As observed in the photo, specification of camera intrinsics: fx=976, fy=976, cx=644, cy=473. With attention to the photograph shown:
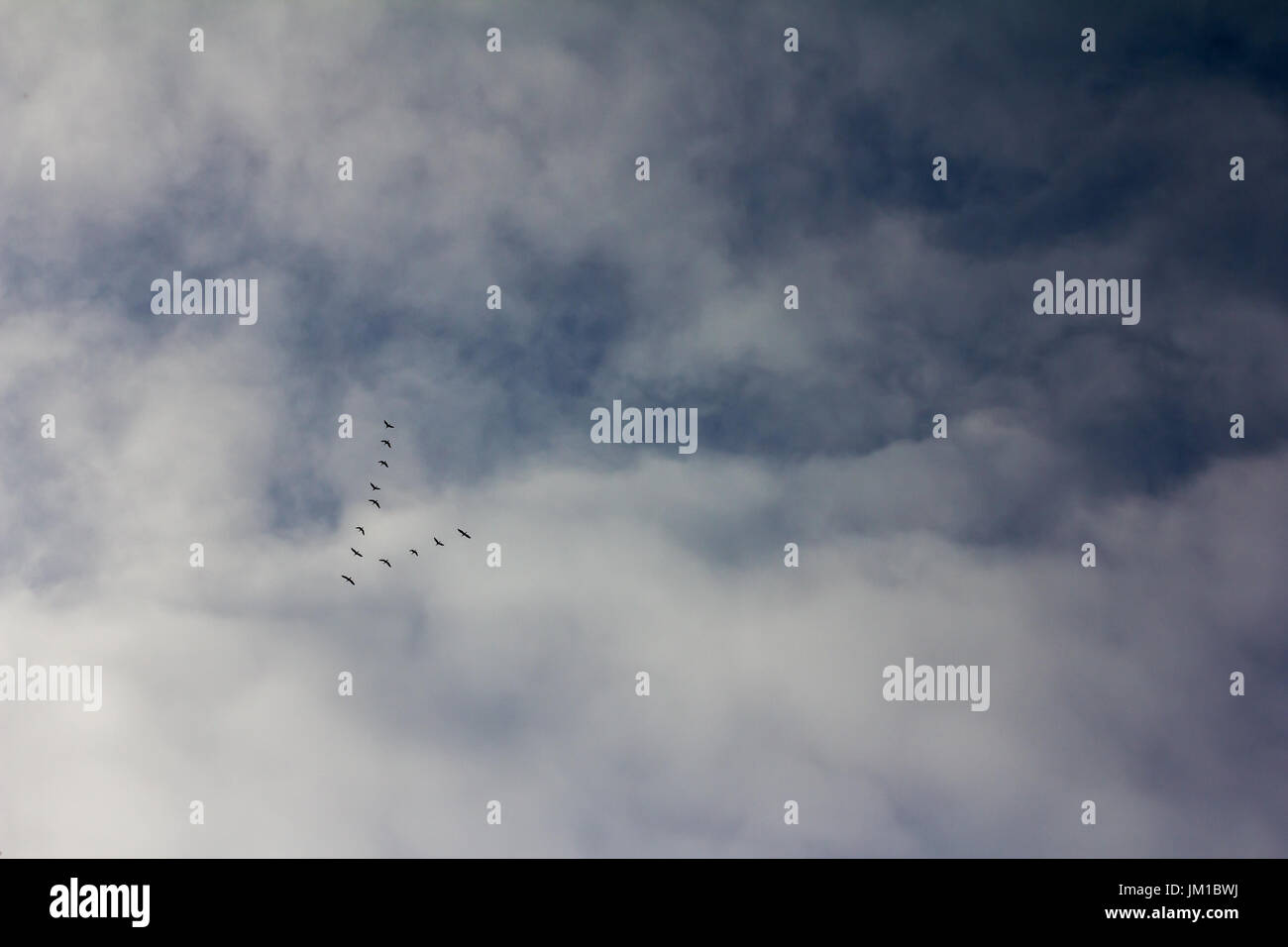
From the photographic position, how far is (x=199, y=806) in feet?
376
